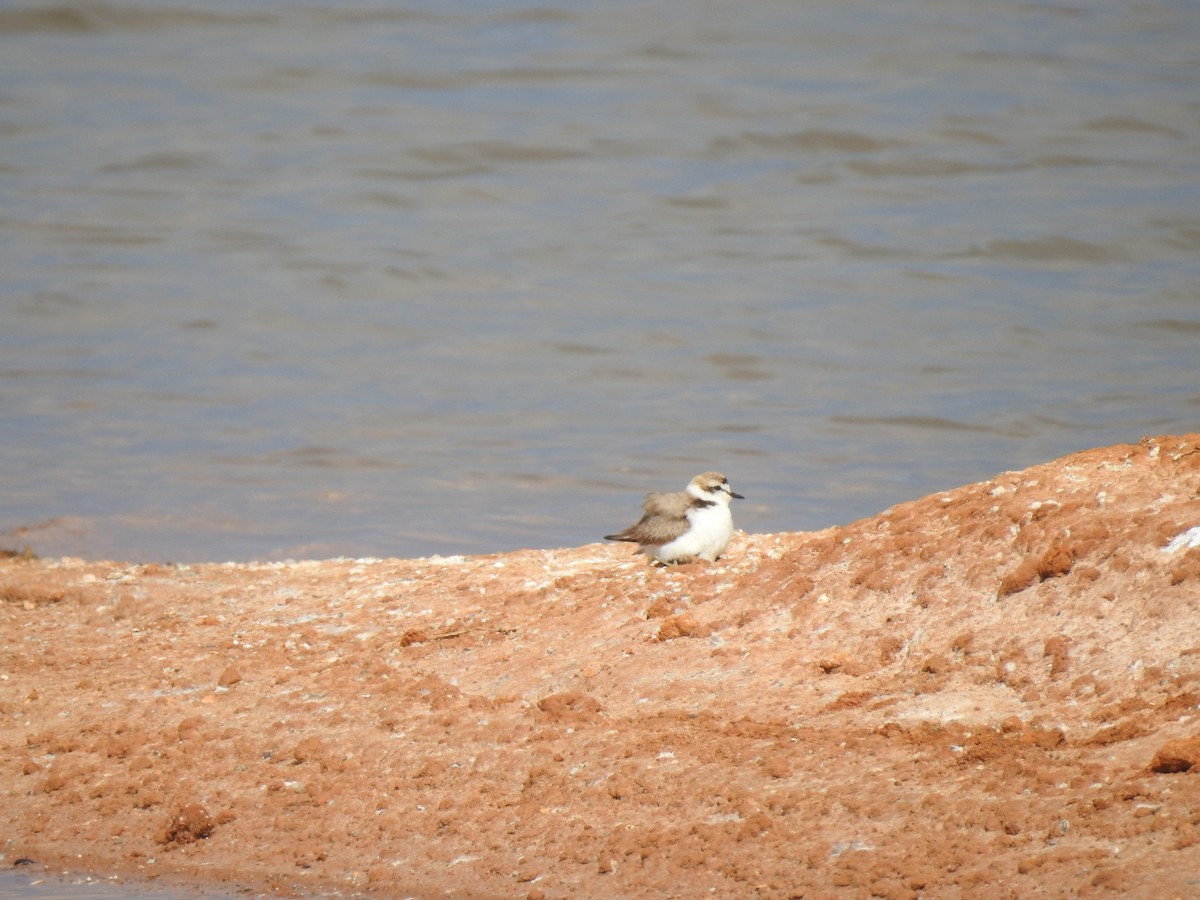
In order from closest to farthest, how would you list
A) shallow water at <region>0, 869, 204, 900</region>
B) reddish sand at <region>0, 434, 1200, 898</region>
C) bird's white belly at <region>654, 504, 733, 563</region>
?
reddish sand at <region>0, 434, 1200, 898</region>, shallow water at <region>0, 869, 204, 900</region>, bird's white belly at <region>654, 504, 733, 563</region>

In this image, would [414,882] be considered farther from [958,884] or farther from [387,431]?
[387,431]

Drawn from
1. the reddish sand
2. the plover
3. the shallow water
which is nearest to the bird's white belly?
the plover

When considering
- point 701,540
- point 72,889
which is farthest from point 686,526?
point 72,889

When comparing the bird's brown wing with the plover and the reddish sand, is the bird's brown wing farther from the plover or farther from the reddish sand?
the reddish sand

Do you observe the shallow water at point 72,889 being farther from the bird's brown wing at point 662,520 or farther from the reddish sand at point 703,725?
the bird's brown wing at point 662,520

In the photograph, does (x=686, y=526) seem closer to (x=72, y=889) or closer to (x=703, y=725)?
(x=703, y=725)

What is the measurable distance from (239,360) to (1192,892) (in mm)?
17750

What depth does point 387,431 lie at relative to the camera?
17.8 m

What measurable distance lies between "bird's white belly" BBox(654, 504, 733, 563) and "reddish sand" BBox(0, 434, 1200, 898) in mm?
163

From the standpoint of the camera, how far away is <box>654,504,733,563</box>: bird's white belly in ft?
28.2

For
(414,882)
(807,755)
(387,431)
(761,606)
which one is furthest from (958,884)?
(387,431)

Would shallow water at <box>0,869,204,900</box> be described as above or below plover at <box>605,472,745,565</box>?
below

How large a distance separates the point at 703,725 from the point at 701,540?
205cm

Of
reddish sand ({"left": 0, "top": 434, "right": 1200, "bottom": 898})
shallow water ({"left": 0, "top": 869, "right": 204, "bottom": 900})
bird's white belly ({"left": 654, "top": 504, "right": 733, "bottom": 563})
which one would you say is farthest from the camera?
bird's white belly ({"left": 654, "top": 504, "right": 733, "bottom": 563})
